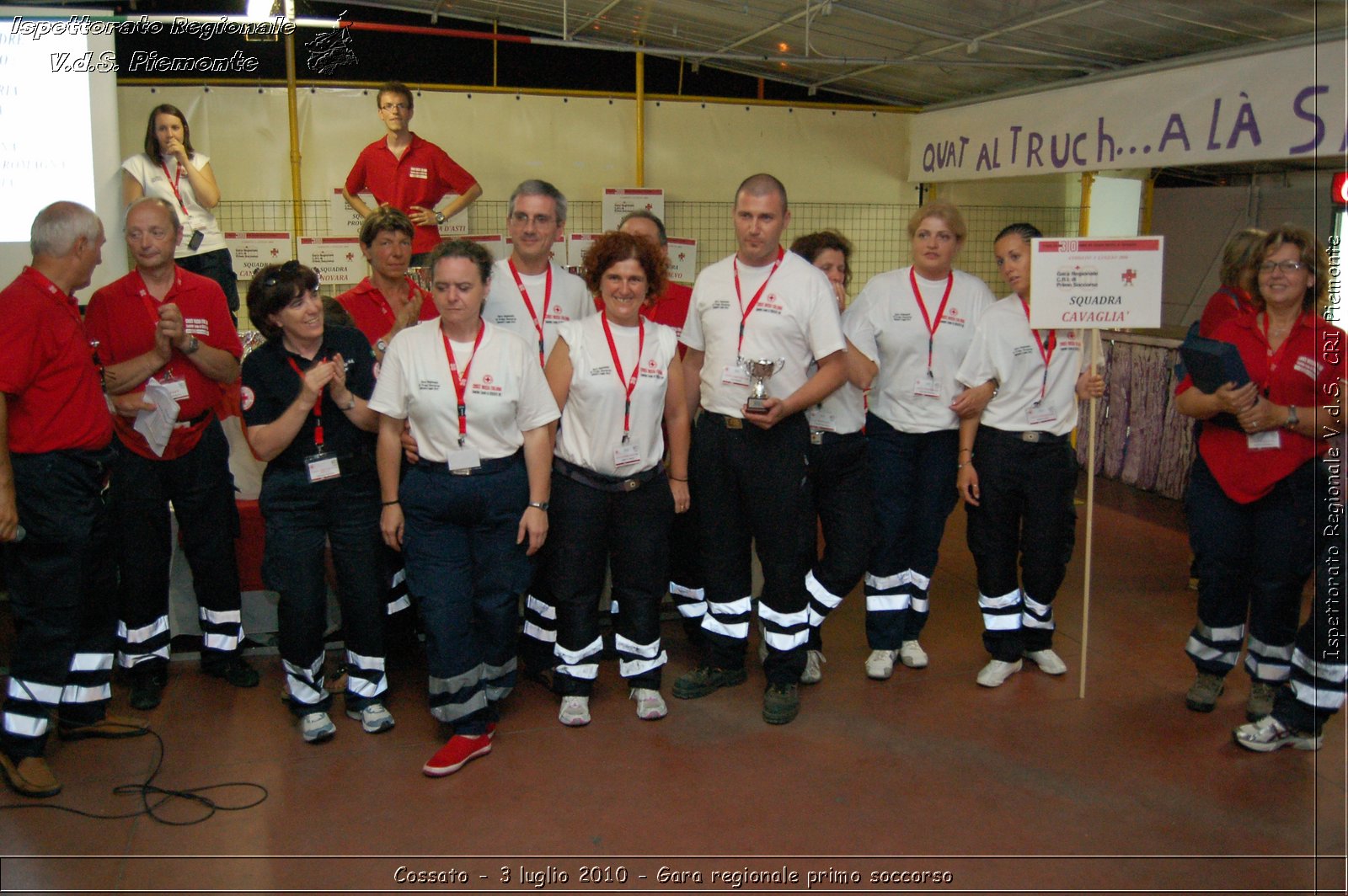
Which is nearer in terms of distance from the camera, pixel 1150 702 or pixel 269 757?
pixel 269 757

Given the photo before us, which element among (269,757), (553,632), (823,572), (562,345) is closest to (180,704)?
(269,757)

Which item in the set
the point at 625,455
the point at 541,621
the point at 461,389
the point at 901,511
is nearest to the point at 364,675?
the point at 541,621

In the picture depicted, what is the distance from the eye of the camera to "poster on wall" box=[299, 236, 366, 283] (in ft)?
24.4

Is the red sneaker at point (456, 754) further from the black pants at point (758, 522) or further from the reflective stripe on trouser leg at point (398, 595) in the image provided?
the black pants at point (758, 522)

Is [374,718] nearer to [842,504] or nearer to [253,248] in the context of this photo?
[842,504]

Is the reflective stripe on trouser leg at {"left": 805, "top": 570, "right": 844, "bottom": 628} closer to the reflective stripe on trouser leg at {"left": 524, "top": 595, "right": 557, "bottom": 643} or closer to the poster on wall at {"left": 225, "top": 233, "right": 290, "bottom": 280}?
the reflective stripe on trouser leg at {"left": 524, "top": 595, "right": 557, "bottom": 643}

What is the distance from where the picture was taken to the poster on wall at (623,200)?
26.3 ft

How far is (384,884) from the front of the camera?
279cm

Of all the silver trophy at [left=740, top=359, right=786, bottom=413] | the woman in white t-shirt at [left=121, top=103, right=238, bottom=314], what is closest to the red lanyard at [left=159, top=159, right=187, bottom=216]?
the woman in white t-shirt at [left=121, top=103, right=238, bottom=314]

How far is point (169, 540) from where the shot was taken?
13.0 feet

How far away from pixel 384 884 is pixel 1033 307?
2948 mm

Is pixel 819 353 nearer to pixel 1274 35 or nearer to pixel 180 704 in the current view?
pixel 180 704

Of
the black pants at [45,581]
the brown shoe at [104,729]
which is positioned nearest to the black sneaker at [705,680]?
the brown shoe at [104,729]

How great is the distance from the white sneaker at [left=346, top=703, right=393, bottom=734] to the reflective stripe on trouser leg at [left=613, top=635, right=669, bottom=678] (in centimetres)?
88
